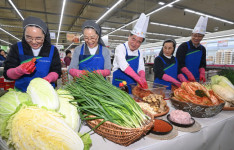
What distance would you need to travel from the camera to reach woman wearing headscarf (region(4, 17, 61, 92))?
147 cm

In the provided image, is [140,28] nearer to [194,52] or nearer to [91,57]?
[91,57]

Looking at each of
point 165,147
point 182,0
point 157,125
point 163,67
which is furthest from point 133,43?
point 182,0

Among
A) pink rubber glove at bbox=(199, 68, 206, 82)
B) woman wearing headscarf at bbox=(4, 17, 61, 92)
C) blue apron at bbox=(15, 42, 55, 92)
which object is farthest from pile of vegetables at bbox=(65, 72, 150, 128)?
pink rubber glove at bbox=(199, 68, 206, 82)

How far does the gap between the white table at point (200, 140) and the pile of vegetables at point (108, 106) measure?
0.47 feet

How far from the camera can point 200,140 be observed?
111cm

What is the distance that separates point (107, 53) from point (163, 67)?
4.02 feet

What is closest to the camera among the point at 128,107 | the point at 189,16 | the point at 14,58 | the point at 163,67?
the point at 128,107

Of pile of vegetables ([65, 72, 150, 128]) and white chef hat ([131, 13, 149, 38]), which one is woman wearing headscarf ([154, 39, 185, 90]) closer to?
white chef hat ([131, 13, 149, 38])

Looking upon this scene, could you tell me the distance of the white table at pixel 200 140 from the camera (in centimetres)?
87

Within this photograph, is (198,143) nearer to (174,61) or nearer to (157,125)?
(157,125)

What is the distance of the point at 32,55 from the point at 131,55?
5.04 ft

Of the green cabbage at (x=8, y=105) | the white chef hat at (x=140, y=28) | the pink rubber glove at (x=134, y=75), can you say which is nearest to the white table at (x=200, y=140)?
the green cabbage at (x=8, y=105)

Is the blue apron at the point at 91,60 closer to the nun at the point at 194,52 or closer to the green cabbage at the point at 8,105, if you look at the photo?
the green cabbage at the point at 8,105

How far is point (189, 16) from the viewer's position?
10.9m
